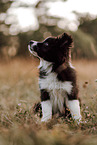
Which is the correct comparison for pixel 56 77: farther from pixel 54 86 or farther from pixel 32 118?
pixel 32 118

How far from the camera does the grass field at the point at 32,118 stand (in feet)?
5.94

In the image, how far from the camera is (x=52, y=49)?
3520mm

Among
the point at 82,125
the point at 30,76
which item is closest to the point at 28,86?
the point at 30,76

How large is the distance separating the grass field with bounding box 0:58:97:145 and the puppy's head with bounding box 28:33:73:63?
434 millimetres

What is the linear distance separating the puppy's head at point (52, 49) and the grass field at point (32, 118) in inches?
17.1

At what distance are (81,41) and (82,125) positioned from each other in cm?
781

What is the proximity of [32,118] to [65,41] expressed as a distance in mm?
1401

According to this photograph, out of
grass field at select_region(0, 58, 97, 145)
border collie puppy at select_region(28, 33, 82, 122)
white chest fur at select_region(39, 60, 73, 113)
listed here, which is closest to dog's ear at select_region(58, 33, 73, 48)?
border collie puppy at select_region(28, 33, 82, 122)

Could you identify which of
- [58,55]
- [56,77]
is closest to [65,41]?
[58,55]

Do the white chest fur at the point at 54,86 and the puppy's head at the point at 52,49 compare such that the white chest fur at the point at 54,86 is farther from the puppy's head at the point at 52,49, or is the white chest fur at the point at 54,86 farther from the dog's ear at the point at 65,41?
the dog's ear at the point at 65,41

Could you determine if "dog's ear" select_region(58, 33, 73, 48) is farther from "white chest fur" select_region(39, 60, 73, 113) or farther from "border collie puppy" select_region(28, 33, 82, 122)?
"white chest fur" select_region(39, 60, 73, 113)

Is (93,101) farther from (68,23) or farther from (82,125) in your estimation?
(68,23)

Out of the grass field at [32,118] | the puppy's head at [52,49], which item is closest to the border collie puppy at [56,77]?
the puppy's head at [52,49]

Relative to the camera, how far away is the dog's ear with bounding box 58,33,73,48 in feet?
10.9
